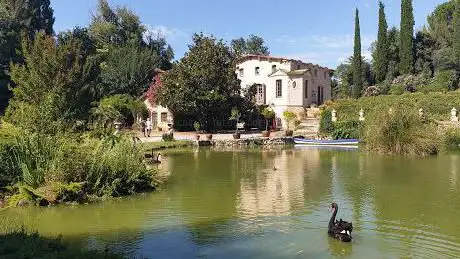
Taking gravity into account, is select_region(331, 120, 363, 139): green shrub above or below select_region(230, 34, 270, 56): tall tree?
below

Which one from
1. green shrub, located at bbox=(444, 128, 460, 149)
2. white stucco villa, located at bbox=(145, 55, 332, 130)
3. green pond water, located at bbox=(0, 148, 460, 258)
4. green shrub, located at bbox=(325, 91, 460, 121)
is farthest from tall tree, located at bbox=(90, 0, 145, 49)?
green pond water, located at bbox=(0, 148, 460, 258)

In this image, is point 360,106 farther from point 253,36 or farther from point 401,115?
point 253,36

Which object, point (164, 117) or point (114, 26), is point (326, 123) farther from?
point (114, 26)

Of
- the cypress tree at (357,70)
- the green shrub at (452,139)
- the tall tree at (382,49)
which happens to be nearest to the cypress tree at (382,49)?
the tall tree at (382,49)

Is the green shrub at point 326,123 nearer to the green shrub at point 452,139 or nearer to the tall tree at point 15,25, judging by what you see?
the green shrub at point 452,139

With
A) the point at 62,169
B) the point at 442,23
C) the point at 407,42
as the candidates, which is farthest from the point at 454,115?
the point at 62,169

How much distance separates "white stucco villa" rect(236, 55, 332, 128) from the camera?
4934 centimetres

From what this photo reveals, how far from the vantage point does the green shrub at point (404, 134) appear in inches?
1072

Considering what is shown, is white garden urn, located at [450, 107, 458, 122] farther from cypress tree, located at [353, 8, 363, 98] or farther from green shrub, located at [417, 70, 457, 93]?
cypress tree, located at [353, 8, 363, 98]

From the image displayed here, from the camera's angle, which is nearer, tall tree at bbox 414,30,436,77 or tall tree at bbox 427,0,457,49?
tall tree at bbox 414,30,436,77

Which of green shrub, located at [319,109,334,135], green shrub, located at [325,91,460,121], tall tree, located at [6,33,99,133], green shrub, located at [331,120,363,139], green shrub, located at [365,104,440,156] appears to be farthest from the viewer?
green shrub, located at [325,91,460,121]

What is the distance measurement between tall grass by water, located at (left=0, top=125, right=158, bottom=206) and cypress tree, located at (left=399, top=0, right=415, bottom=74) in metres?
46.7

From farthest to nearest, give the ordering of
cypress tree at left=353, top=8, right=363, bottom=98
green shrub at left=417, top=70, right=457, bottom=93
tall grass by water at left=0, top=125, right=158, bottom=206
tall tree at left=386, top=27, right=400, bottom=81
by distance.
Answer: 1. tall tree at left=386, top=27, right=400, bottom=81
2. cypress tree at left=353, top=8, right=363, bottom=98
3. green shrub at left=417, top=70, right=457, bottom=93
4. tall grass by water at left=0, top=125, right=158, bottom=206

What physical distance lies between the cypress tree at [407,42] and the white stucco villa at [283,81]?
31.2 ft
